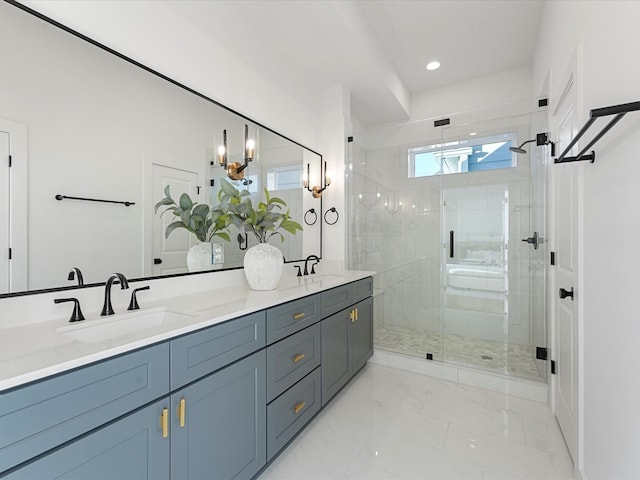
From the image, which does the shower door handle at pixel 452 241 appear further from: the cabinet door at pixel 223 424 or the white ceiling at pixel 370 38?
the cabinet door at pixel 223 424

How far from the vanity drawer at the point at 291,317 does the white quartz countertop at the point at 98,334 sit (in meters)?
0.05

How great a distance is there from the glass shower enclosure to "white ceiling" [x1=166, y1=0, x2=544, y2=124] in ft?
1.80

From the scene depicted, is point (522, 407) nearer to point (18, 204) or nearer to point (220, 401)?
point (220, 401)

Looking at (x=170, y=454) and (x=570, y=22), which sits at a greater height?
(x=570, y=22)

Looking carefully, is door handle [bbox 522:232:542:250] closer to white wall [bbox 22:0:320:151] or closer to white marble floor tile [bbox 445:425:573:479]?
white marble floor tile [bbox 445:425:573:479]

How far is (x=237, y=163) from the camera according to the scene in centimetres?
220

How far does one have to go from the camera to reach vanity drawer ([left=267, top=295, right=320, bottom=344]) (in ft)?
5.15

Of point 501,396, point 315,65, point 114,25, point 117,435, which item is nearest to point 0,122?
point 114,25

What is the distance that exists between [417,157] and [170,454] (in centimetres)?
347

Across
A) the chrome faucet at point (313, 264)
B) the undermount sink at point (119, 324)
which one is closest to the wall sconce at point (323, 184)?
the chrome faucet at point (313, 264)

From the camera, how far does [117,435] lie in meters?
0.93

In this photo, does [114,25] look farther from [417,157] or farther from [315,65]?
[417,157]

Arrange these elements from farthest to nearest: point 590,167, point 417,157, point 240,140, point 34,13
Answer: point 417,157 < point 240,140 < point 590,167 < point 34,13

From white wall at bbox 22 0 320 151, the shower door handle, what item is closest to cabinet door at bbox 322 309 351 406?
the shower door handle
